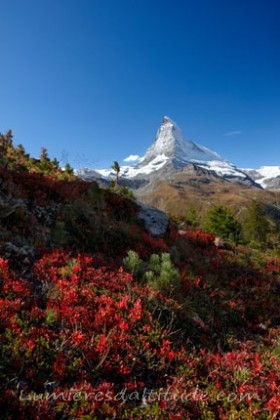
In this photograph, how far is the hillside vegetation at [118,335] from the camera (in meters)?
3.80

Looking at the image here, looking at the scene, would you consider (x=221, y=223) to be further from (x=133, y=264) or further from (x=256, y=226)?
(x=133, y=264)

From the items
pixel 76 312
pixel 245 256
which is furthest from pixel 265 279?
pixel 76 312

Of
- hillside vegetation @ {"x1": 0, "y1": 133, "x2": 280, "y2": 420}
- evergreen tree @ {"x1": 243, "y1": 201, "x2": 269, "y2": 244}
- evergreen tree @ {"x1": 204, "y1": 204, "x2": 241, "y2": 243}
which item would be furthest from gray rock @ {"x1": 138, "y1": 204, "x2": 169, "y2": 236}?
evergreen tree @ {"x1": 243, "y1": 201, "x2": 269, "y2": 244}

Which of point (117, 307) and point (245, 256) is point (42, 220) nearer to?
point (117, 307)

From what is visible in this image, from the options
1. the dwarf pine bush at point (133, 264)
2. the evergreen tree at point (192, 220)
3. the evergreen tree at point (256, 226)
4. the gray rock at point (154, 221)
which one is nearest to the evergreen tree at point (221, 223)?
the evergreen tree at point (192, 220)

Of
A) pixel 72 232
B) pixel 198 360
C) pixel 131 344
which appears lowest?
pixel 198 360

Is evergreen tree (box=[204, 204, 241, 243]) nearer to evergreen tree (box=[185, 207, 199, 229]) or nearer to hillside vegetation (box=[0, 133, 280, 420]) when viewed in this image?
evergreen tree (box=[185, 207, 199, 229])

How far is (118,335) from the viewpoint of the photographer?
16.0 feet

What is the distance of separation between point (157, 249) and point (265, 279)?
16.8ft

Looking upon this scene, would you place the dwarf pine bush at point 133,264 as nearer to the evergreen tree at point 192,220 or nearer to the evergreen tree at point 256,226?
the evergreen tree at point 192,220

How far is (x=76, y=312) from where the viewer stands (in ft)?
16.7

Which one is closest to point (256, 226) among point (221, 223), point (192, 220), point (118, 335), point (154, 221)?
point (221, 223)

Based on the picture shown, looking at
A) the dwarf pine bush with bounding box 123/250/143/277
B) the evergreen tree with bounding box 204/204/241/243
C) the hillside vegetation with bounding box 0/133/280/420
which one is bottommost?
the hillside vegetation with bounding box 0/133/280/420

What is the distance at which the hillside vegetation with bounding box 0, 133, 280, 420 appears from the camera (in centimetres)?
380
